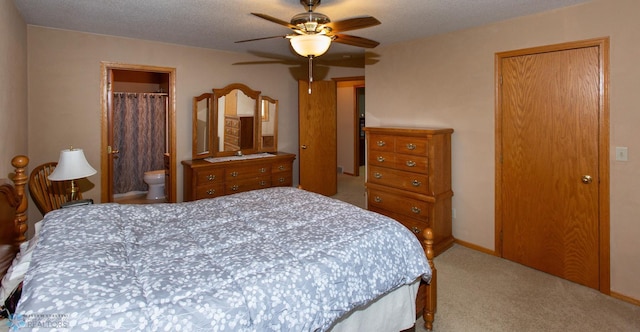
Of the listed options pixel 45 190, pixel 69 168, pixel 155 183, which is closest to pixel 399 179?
pixel 69 168

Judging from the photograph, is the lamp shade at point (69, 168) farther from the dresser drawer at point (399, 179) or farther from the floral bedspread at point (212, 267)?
the dresser drawer at point (399, 179)

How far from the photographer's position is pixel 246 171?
459cm

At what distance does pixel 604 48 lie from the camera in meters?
2.67

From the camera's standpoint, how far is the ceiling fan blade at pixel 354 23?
7.05ft

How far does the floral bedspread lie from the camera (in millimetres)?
1214

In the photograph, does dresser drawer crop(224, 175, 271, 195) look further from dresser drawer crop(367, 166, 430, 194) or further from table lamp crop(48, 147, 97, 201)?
table lamp crop(48, 147, 97, 201)

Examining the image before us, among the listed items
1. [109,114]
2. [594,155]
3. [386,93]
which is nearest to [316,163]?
[386,93]

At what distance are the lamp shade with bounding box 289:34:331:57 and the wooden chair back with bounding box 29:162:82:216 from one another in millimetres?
2702

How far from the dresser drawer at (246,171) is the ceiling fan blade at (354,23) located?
8.55 ft

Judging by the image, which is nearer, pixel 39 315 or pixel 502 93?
pixel 39 315

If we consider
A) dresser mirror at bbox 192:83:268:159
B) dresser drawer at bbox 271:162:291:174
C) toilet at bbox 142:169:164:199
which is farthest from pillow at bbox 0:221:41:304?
toilet at bbox 142:169:164:199

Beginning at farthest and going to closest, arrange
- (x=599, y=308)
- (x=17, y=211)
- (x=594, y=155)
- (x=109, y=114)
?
(x=109, y=114) < (x=594, y=155) < (x=599, y=308) < (x=17, y=211)

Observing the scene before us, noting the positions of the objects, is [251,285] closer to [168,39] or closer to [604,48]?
[604,48]

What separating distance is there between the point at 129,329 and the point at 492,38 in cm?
367
